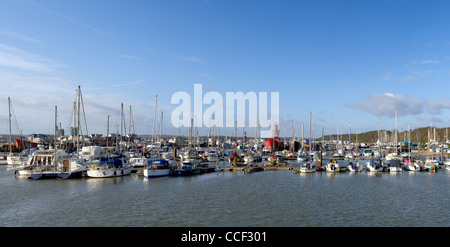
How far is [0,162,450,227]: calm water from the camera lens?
28.4 metres

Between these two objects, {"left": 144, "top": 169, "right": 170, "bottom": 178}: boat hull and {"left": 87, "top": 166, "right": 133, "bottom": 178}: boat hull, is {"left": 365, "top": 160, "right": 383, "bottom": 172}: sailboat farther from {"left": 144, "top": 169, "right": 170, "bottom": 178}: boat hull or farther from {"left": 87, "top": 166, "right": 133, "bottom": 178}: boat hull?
{"left": 87, "top": 166, "right": 133, "bottom": 178}: boat hull

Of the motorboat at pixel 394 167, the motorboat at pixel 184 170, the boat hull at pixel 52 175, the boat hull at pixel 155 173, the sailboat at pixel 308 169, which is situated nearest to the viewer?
the boat hull at pixel 52 175

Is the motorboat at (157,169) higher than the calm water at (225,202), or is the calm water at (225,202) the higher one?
the motorboat at (157,169)

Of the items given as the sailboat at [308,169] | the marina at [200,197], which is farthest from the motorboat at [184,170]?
the sailboat at [308,169]

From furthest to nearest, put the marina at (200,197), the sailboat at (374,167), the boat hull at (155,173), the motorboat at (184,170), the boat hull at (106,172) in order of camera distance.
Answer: the sailboat at (374,167)
the motorboat at (184,170)
the boat hull at (155,173)
the boat hull at (106,172)
the marina at (200,197)

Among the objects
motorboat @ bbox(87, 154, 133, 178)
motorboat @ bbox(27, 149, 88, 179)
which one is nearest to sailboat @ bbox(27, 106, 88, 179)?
motorboat @ bbox(27, 149, 88, 179)

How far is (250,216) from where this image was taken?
29.8 metres

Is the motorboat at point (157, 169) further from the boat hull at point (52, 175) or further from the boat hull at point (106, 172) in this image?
the boat hull at point (52, 175)

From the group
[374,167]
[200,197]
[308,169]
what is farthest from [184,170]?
[374,167]

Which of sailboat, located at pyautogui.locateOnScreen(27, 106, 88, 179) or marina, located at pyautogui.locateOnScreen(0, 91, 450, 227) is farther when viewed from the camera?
sailboat, located at pyautogui.locateOnScreen(27, 106, 88, 179)

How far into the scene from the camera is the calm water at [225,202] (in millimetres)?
28406

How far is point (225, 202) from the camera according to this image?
119 ft
